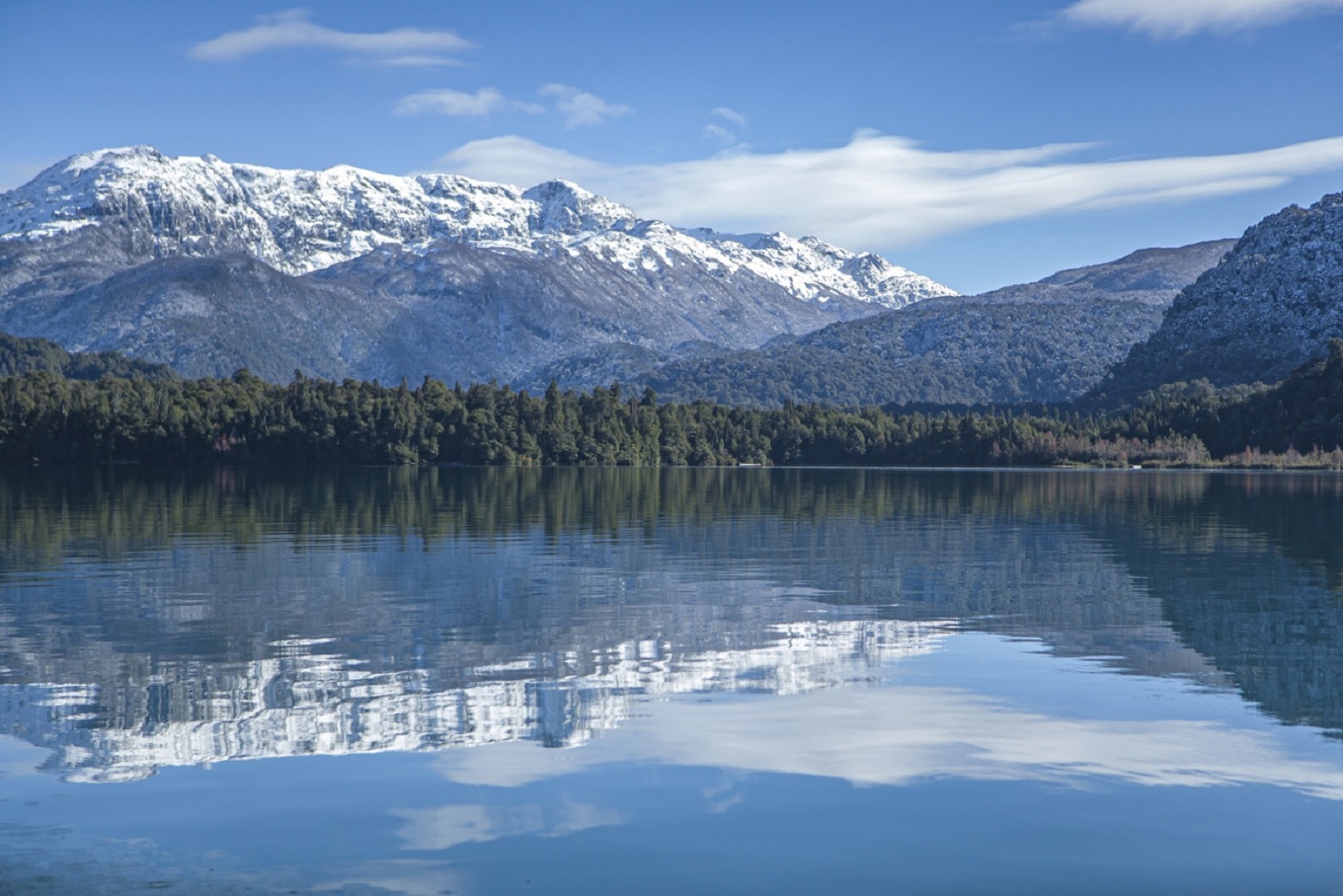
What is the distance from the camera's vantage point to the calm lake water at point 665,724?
59.5ft

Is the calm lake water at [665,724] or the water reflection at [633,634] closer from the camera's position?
the calm lake water at [665,724]

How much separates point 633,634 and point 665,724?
11.0m

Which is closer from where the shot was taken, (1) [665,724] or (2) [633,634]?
(1) [665,724]

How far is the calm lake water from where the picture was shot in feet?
59.5

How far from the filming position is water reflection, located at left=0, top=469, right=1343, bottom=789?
23922 millimetres

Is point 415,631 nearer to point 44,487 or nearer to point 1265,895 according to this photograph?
point 1265,895

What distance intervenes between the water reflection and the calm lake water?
6.0 inches

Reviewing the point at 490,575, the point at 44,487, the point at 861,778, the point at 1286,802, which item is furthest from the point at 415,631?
the point at 44,487

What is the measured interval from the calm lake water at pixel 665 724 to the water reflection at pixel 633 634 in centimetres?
15

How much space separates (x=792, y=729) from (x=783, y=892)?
802 cm

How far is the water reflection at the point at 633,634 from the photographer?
78.5ft

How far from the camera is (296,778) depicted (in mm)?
21578

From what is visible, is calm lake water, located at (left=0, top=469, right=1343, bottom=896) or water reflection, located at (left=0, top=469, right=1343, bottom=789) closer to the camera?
calm lake water, located at (left=0, top=469, right=1343, bottom=896)

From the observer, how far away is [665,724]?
83.0ft
